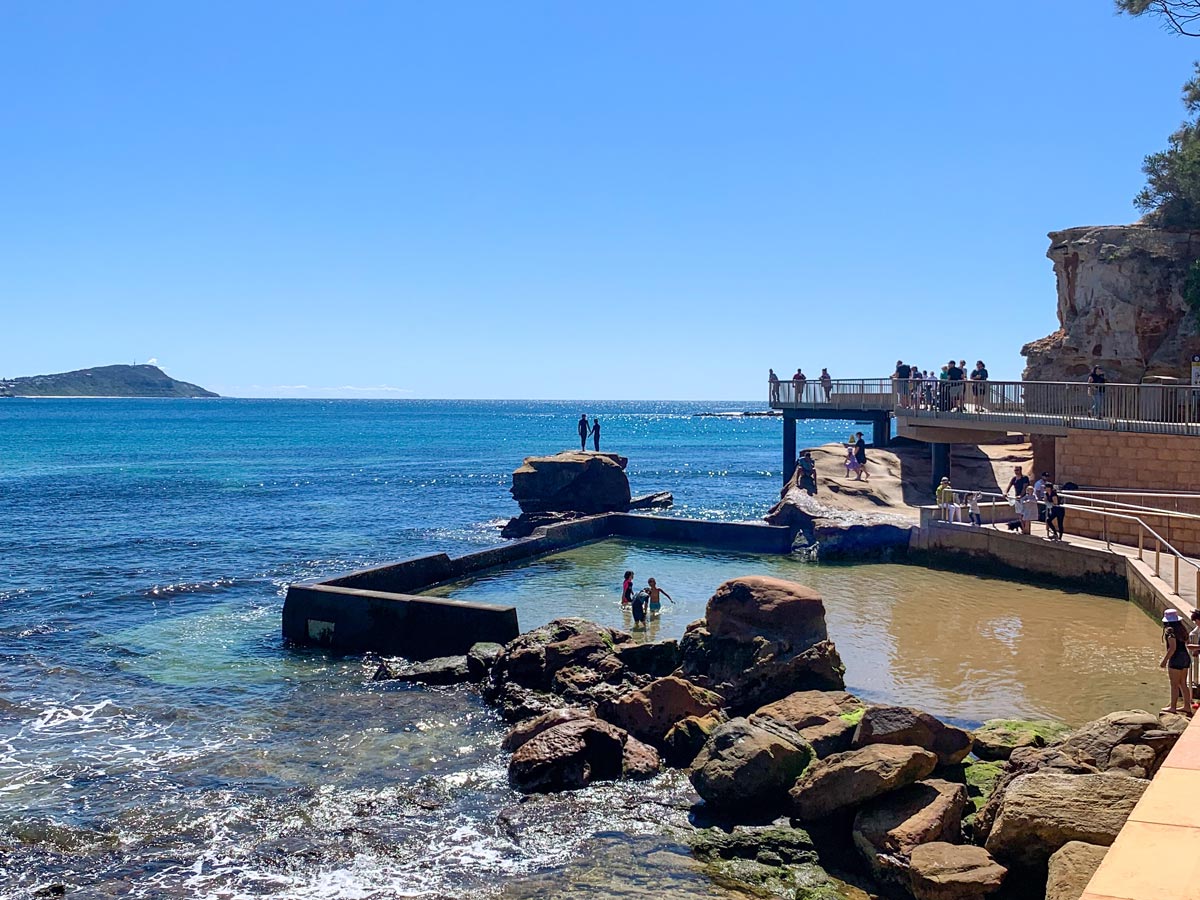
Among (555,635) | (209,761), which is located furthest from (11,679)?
(555,635)

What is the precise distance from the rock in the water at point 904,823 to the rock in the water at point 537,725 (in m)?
4.31

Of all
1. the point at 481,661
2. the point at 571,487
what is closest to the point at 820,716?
the point at 481,661

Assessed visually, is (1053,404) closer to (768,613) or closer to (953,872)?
(768,613)

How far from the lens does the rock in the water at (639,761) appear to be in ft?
42.1

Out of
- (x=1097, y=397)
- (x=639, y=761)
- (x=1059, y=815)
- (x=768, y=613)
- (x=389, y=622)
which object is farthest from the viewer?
(x=1097, y=397)

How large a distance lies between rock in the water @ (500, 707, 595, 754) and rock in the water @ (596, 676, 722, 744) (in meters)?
0.49

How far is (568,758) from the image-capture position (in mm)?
12641

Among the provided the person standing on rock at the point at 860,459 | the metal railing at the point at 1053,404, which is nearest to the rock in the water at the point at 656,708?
the metal railing at the point at 1053,404

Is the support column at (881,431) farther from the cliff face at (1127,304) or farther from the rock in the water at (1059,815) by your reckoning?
the rock in the water at (1059,815)

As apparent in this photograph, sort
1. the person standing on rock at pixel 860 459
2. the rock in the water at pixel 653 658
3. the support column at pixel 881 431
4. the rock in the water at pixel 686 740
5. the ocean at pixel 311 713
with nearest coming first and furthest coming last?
1. the ocean at pixel 311 713
2. the rock in the water at pixel 686 740
3. the rock in the water at pixel 653 658
4. the person standing on rock at pixel 860 459
5. the support column at pixel 881 431

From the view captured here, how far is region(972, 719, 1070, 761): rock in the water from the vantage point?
40.6 ft

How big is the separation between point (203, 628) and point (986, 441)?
22.8 metres

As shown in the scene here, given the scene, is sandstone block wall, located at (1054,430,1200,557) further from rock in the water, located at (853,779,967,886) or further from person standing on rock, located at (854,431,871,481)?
rock in the water, located at (853,779,967,886)

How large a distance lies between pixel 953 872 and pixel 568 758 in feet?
16.5
